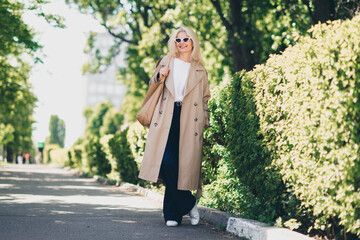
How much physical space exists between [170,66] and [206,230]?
6.88 ft

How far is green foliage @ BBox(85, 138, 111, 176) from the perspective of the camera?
17.7 metres

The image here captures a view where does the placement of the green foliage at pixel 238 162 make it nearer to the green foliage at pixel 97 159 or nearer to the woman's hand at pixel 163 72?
the woman's hand at pixel 163 72

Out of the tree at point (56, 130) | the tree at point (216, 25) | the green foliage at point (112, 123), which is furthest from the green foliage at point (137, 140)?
the tree at point (56, 130)

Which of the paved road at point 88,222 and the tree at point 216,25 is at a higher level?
the tree at point 216,25

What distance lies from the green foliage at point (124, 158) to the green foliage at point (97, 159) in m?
2.23

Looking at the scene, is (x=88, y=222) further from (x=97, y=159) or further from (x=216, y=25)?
(x=216, y=25)

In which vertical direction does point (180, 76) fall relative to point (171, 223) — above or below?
above

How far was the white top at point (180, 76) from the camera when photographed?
5434 millimetres

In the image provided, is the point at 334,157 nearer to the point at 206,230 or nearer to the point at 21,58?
the point at 206,230

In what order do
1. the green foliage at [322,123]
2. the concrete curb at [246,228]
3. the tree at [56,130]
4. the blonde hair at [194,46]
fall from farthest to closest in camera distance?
the tree at [56,130]
the blonde hair at [194,46]
the concrete curb at [246,228]
the green foliage at [322,123]

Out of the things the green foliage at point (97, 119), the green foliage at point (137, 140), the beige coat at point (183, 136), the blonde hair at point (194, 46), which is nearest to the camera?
the beige coat at point (183, 136)

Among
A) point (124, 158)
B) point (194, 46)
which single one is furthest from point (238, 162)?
point (124, 158)

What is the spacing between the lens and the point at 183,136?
5309mm

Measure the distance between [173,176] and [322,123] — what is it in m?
A: 2.21
